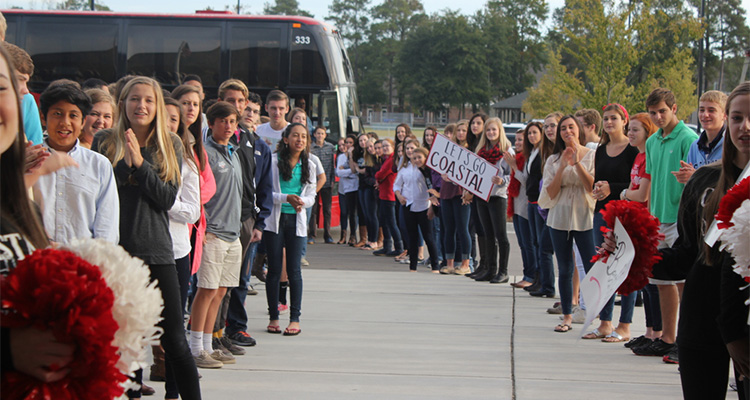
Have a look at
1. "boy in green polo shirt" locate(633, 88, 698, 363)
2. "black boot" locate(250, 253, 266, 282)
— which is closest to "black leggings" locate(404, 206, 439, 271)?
"black boot" locate(250, 253, 266, 282)

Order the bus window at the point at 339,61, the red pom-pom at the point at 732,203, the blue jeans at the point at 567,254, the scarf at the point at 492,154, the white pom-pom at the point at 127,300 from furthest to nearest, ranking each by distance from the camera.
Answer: the bus window at the point at 339,61 < the scarf at the point at 492,154 < the blue jeans at the point at 567,254 < the red pom-pom at the point at 732,203 < the white pom-pom at the point at 127,300

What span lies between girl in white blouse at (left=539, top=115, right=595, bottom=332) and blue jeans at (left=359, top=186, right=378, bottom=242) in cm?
629

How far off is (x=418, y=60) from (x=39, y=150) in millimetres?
79820

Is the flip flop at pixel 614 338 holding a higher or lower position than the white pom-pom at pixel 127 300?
lower

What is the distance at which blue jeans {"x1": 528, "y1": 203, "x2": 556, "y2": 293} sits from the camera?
324 inches

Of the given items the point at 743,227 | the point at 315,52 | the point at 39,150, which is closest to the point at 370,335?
the point at 39,150

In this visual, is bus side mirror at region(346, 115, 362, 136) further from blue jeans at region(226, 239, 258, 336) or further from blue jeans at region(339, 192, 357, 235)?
blue jeans at region(226, 239, 258, 336)

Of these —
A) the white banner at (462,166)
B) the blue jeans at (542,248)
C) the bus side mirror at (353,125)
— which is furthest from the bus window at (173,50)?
the blue jeans at (542,248)

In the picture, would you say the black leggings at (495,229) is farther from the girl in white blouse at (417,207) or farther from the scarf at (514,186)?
the girl in white blouse at (417,207)

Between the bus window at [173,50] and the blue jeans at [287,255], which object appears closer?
the blue jeans at [287,255]

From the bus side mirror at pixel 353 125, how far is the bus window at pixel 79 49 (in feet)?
17.8

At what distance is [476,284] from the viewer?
9773 millimetres

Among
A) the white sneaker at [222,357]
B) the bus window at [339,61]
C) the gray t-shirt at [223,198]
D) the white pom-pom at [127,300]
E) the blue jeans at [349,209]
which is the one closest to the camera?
the white pom-pom at [127,300]

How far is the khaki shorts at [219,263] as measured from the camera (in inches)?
215
